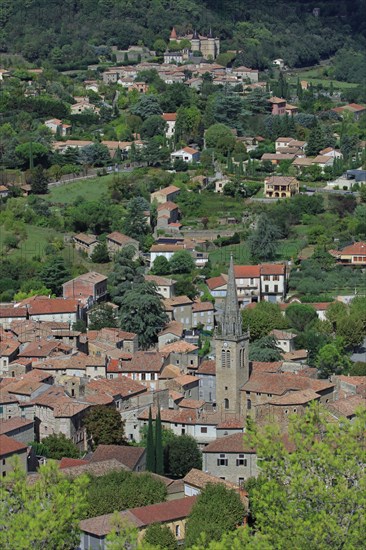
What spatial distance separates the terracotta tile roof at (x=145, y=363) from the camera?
52.6 metres

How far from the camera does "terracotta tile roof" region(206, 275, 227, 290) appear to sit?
6353cm

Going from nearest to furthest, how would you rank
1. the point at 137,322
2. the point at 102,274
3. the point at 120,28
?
the point at 137,322, the point at 102,274, the point at 120,28

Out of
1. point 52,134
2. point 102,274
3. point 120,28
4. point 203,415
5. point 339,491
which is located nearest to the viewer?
point 339,491

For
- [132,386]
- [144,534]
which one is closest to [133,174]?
[132,386]

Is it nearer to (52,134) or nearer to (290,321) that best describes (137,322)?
(290,321)

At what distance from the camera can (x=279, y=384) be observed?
49094 millimetres

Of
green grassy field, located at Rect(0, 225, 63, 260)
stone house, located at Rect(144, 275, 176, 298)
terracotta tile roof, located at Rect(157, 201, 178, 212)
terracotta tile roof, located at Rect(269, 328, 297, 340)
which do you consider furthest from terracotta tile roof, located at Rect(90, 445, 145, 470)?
terracotta tile roof, located at Rect(157, 201, 178, 212)

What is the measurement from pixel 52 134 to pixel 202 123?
890 centimetres

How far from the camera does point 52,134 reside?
87.3 meters

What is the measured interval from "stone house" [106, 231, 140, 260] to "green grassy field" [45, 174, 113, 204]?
285 inches

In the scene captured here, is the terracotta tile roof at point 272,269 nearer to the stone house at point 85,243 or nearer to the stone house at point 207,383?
the stone house at point 85,243

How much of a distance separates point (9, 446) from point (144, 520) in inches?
241

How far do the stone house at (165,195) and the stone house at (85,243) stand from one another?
6.15 m

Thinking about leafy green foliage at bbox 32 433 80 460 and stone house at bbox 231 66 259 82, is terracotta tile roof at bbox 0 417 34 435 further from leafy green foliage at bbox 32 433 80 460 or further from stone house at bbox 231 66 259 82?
stone house at bbox 231 66 259 82
